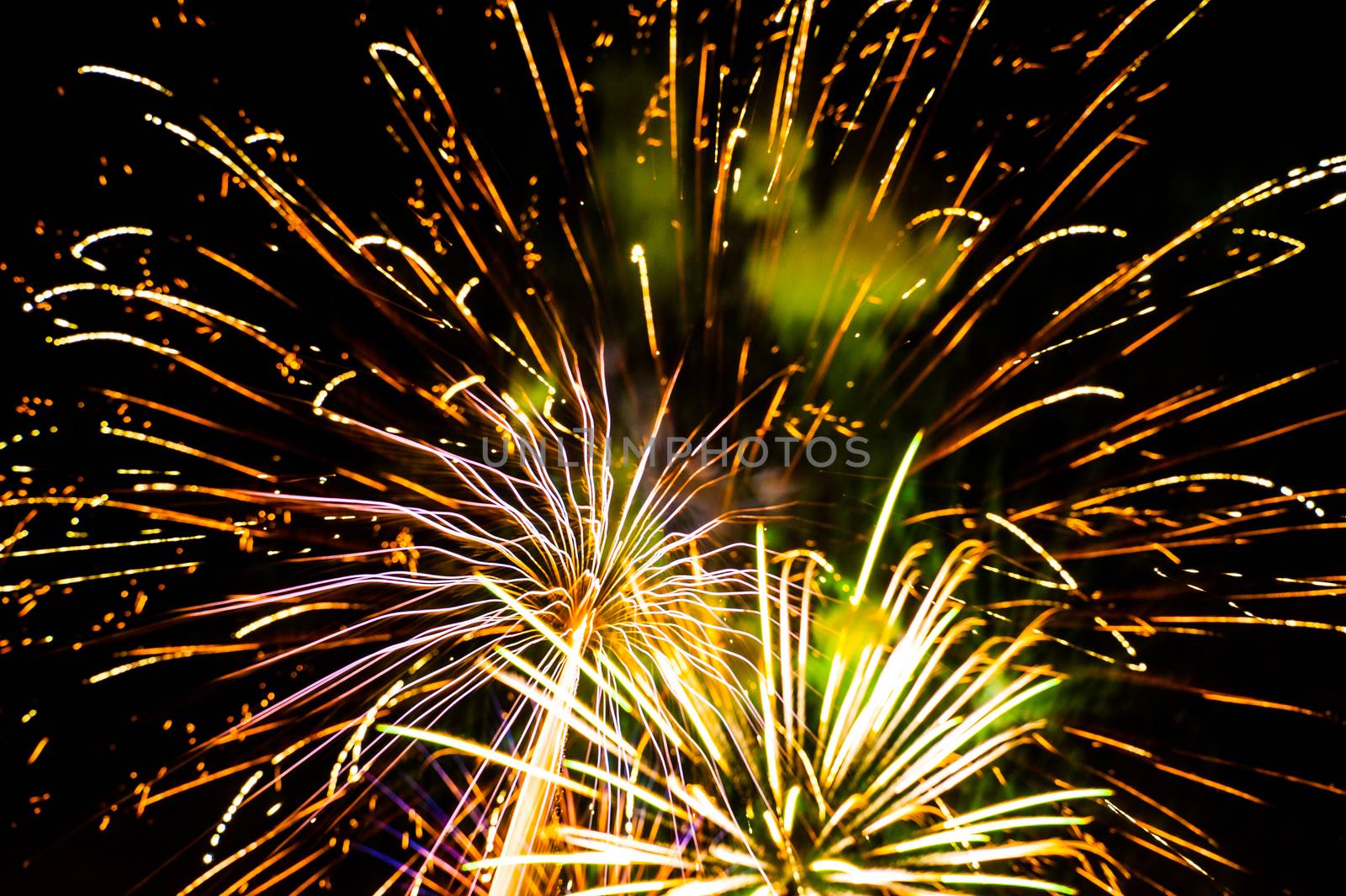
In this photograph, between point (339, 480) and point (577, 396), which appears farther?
point (339, 480)

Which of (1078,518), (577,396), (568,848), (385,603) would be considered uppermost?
(577,396)

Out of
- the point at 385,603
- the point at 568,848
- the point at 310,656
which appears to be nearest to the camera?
Result: the point at 385,603

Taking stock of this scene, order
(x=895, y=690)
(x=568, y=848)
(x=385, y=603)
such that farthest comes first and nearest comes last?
(x=568, y=848) → (x=385, y=603) → (x=895, y=690)

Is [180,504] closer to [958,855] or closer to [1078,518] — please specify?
[958,855]

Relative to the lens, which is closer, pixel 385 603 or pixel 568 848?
pixel 385 603

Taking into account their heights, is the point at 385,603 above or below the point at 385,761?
above

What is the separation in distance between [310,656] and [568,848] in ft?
10.7

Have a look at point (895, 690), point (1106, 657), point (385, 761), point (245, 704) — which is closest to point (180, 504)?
point (245, 704)

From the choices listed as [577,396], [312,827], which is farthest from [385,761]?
[577,396]

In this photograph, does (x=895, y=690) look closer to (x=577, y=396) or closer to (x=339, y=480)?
(x=577, y=396)

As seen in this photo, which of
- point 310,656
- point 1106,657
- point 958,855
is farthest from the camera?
point 310,656

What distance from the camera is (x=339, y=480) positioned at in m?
4.85

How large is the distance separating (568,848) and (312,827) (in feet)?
9.64

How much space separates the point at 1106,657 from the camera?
430 centimetres
